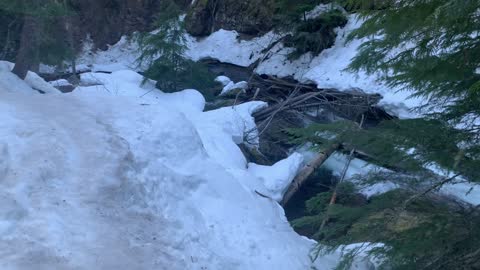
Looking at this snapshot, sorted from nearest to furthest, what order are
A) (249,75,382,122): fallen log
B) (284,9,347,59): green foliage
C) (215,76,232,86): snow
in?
1. (249,75,382,122): fallen log
2. (215,76,232,86): snow
3. (284,9,347,59): green foliage

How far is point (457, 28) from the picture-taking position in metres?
4.75

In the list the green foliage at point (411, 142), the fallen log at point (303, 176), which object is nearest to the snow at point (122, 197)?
the fallen log at point (303, 176)

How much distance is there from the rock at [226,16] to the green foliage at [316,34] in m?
3.41

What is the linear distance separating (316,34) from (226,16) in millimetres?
5878

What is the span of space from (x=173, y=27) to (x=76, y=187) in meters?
8.84

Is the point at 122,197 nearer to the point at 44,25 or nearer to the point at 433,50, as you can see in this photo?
the point at 433,50

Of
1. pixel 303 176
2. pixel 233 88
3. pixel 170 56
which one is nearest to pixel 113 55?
pixel 233 88

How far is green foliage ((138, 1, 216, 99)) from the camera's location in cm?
1371

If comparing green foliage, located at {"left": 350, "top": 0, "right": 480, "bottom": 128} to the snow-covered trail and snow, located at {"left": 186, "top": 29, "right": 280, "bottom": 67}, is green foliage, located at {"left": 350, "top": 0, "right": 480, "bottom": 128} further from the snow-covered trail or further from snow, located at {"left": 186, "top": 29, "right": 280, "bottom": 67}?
snow, located at {"left": 186, "top": 29, "right": 280, "bottom": 67}

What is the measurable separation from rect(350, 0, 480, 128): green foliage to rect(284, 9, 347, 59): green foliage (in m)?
12.1

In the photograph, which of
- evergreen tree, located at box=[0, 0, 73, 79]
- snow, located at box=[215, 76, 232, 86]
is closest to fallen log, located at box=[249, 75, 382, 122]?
snow, located at box=[215, 76, 232, 86]

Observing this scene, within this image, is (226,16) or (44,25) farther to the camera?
(226,16)

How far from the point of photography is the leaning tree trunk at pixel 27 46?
10.9 m

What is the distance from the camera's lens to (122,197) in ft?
19.4
